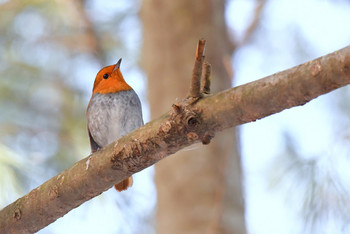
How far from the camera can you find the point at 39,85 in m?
6.61

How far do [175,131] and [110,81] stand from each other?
1446 mm

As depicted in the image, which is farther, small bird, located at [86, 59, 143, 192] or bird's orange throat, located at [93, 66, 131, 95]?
bird's orange throat, located at [93, 66, 131, 95]

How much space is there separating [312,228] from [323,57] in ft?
5.60

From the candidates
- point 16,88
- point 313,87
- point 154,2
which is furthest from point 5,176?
point 16,88

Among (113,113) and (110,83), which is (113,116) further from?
(110,83)

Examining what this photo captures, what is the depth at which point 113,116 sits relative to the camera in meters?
2.95

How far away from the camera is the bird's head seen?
10.1 feet

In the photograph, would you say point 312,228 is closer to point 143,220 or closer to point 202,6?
point 202,6

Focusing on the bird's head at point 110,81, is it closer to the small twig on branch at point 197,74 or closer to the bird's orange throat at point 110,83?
the bird's orange throat at point 110,83

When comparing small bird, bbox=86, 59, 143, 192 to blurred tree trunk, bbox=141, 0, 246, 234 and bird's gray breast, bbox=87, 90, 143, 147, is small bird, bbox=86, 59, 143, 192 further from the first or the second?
blurred tree trunk, bbox=141, 0, 246, 234

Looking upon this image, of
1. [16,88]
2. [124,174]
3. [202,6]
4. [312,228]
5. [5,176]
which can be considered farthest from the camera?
[16,88]

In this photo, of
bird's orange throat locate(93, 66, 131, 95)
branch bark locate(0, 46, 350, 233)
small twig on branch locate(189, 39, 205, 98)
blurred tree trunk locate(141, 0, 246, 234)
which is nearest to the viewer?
branch bark locate(0, 46, 350, 233)

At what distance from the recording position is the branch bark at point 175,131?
4.87 feet

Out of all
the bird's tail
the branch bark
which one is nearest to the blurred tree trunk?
the bird's tail
